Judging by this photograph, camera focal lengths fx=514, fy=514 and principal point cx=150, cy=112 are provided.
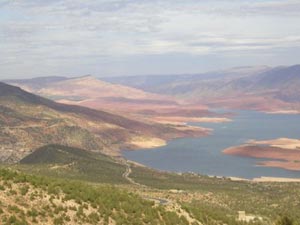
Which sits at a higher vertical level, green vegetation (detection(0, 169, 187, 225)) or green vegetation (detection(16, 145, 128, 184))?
green vegetation (detection(0, 169, 187, 225))

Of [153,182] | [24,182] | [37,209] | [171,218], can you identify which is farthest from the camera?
[153,182]

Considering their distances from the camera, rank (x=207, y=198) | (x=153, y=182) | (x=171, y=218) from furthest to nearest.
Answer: (x=153, y=182) → (x=207, y=198) → (x=171, y=218)

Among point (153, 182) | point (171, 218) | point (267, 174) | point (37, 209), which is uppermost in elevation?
point (37, 209)

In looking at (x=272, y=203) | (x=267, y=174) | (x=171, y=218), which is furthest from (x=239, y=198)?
(x=267, y=174)

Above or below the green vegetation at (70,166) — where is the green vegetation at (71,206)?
above

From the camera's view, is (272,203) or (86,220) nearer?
(86,220)

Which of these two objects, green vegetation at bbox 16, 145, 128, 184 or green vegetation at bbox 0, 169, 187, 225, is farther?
green vegetation at bbox 16, 145, 128, 184

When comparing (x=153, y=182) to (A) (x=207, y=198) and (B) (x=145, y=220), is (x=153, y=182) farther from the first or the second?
(B) (x=145, y=220)

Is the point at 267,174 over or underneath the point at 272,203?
underneath

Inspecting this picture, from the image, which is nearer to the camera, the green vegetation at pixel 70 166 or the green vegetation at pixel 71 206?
the green vegetation at pixel 71 206

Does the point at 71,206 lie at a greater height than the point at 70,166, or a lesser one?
greater

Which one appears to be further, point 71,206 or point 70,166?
point 70,166
